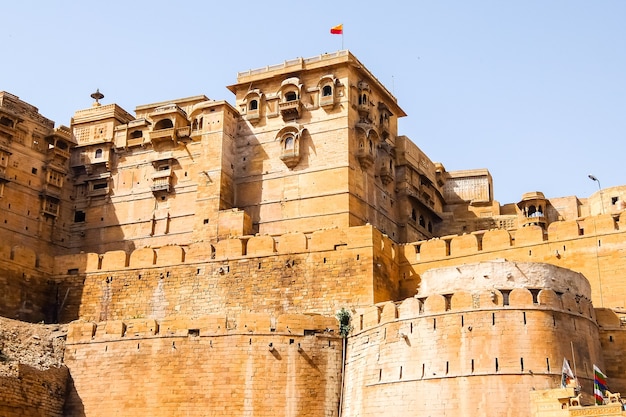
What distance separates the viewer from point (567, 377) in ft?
77.7


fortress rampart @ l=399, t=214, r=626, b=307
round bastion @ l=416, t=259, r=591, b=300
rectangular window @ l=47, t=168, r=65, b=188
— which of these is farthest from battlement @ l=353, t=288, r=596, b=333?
rectangular window @ l=47, t=168, r=65, b=188

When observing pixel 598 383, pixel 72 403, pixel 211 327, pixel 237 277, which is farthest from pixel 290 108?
pixel 598 383

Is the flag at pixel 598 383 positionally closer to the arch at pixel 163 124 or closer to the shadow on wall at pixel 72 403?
the shadow on wall at pixel 72 403

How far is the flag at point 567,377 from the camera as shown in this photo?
918 inches

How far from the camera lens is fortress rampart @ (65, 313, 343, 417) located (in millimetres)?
28547

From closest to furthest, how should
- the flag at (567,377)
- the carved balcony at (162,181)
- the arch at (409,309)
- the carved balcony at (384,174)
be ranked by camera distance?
the flag at (567,377) → the arch at (409,309) → the carved balcony at (384,174) → the carved balcony at (162,181)

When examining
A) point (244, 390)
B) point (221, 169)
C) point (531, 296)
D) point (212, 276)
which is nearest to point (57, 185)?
point (221, 169)

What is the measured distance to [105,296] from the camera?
123 feet

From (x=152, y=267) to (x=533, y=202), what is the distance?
63.0 feet

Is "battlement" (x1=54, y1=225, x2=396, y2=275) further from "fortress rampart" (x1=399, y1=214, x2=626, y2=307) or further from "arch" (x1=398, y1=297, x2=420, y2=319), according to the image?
"arch" (x1=398, y1=297, x2=420, y2=319)

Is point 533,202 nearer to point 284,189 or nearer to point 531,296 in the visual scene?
point 284,189

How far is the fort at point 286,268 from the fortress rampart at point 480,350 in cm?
6

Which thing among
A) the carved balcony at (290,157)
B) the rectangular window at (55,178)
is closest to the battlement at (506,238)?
the carved balcony at (290,157)

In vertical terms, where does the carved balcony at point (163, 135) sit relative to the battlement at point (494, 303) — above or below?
above
